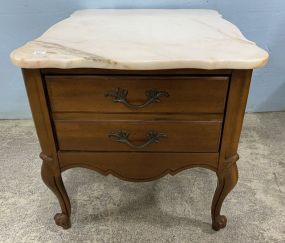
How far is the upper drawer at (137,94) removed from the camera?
28.4 inches

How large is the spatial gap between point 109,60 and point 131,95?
118mm

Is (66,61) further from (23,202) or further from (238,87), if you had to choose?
(23,202)

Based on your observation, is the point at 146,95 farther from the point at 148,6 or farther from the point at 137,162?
the point at 148,6

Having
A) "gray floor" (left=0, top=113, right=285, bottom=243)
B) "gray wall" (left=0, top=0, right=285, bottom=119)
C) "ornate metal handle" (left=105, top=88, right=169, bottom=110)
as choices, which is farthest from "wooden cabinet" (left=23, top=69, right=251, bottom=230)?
"gray wall" (left=0, top=0, right=285, bottom=119)

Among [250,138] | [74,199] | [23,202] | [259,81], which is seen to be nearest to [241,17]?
[259,81]

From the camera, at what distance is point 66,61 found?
667 millimetres

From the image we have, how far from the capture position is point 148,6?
1.26m

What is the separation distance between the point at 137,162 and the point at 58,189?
29 centimetres

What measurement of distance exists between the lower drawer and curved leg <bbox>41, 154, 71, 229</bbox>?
0.05 m

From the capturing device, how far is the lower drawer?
85 centimetres

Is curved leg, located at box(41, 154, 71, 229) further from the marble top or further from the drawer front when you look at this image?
the marble top

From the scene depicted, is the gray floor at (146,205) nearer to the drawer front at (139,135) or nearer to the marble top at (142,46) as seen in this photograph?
the drawer front at (139,135)

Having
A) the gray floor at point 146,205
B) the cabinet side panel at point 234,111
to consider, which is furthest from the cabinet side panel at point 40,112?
the cabinet side panel at point 234,111

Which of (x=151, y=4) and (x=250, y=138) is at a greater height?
(x=151, y=4)
